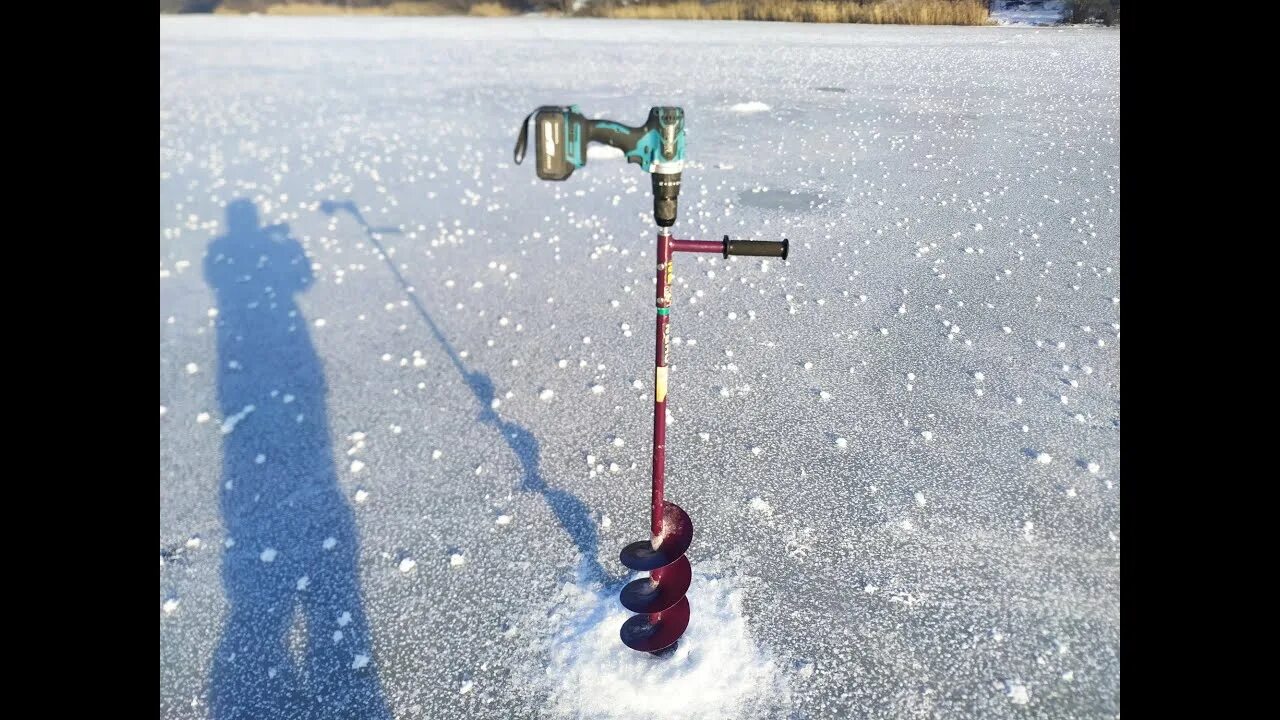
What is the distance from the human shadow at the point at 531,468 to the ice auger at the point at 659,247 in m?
0.44

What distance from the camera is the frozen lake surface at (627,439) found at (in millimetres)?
2557

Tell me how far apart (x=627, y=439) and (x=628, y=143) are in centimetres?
192

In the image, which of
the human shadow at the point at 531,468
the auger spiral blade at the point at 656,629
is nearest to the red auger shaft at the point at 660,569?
the auger spiral blade at the point at 656,629

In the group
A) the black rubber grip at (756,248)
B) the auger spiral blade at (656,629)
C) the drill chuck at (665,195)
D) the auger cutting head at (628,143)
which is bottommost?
the auger spiral blade at (656,629)

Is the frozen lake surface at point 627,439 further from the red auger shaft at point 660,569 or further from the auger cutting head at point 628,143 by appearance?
the auger cutting head at point 628,143

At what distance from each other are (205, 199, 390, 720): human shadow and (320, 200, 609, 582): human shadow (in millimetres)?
774

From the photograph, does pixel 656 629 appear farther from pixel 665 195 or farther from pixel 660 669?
pixel 665 195

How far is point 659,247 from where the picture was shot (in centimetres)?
219

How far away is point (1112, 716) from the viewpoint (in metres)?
2.32

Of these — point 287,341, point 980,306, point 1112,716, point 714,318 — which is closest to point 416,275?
point 287,341
